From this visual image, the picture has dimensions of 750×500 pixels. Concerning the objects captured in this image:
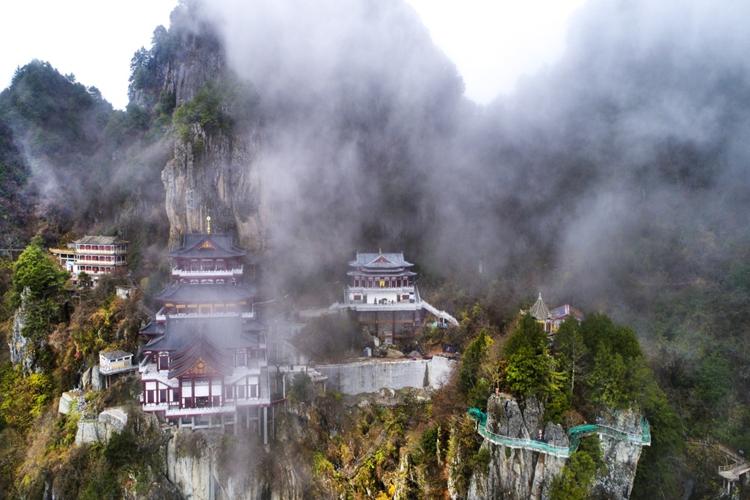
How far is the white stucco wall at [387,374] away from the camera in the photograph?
22797 millimetres

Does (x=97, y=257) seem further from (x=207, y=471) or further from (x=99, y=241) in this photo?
(x=207, y=471)

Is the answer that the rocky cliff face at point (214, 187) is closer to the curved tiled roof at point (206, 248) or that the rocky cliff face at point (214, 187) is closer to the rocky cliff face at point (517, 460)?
the curved tiled roof at point (206, 248)

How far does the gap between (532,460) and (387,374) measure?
7831 millimetres

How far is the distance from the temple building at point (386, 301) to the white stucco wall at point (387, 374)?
2.99 m

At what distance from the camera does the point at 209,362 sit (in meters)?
19.0

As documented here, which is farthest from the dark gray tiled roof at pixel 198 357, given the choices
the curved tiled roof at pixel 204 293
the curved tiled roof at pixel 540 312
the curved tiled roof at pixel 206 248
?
the curved tiled roof at pixel 540 312

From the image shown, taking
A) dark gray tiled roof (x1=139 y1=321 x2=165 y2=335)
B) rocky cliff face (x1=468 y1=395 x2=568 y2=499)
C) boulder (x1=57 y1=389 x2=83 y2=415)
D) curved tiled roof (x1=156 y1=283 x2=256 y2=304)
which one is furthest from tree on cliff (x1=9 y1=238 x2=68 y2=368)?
rocky cliff face (x1=468 y1=395 x2=568 y2=499)

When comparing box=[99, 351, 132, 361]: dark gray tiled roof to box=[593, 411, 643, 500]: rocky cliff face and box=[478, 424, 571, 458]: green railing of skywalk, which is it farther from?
box=[593, 411, 643, 500]: rocky cliff face

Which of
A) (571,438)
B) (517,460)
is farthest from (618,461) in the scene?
(517,460)

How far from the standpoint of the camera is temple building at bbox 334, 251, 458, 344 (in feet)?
87.5

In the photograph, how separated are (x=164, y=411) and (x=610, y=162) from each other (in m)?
28.6

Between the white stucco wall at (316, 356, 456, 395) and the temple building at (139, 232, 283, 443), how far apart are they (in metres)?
3.08

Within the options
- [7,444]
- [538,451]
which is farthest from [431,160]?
[7,444]

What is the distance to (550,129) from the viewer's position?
3478cm
